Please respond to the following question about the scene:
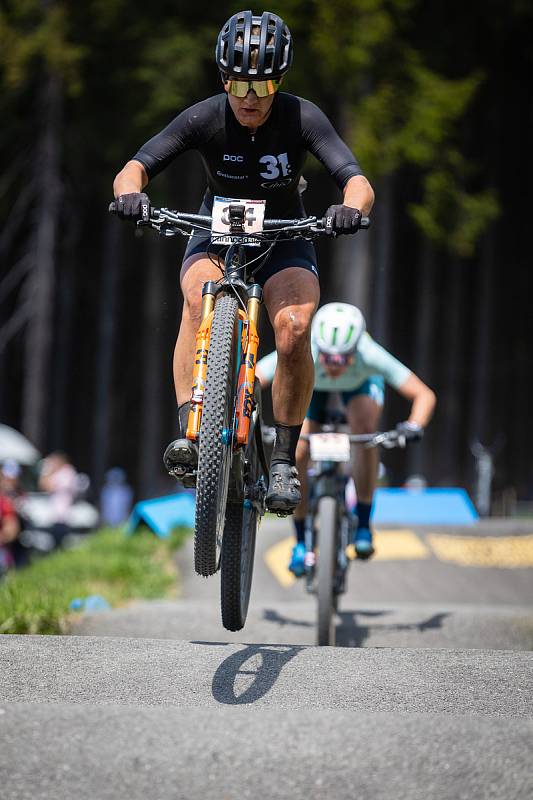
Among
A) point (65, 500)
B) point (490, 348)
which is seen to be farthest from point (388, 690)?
point (490, 348)

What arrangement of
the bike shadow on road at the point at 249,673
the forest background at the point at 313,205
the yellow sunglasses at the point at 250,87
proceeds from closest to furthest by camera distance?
1. the bike shadow on road at the point at 249,673
2. the yellow sunglasses at the point at 250,87
3. the forest background at the point at 313,205

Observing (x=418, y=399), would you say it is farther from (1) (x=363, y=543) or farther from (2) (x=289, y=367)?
(2) (x=289, y=367)

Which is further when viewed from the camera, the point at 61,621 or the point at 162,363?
the point at 162,363

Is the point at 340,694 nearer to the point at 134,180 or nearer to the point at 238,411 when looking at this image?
the point at 238,411

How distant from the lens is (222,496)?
15.8 ft

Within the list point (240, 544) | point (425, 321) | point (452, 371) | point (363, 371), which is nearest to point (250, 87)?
point (240, 544)

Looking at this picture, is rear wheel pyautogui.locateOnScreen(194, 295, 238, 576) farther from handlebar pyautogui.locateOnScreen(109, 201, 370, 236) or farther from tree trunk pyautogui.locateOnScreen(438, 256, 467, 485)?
tree trunk pyautogui.locateOnScreen(438, 256, 467, 485)

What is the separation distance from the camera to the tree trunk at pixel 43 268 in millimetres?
21312

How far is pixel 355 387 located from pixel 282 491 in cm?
306

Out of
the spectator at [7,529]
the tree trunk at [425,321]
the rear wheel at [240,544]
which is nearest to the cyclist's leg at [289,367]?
the rear wheel at [240,544]

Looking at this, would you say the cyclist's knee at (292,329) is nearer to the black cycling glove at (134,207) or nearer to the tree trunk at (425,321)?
the black cycling glove at (134,207)

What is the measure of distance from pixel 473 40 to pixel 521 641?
1675cm

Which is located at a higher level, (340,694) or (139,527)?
(340,694)

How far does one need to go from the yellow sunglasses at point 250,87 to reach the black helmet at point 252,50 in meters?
0.06
